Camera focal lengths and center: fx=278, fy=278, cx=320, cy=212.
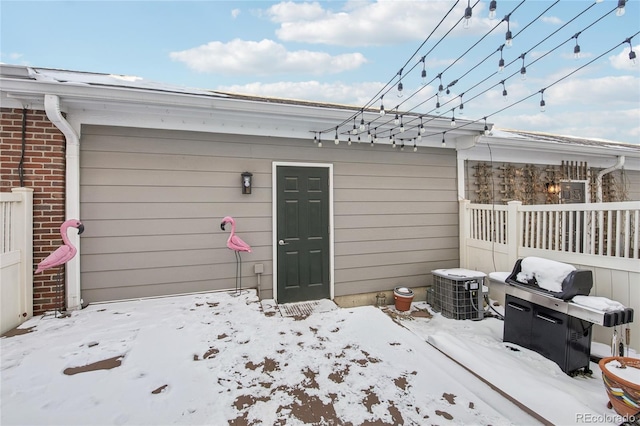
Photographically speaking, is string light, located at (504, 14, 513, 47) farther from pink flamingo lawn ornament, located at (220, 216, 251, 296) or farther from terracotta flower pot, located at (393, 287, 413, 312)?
terracotta flower pot, located at (393, 287, 413, 312)

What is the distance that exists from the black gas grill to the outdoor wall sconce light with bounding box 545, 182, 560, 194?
12.0 ft

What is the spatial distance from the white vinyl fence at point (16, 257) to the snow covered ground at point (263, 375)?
0.18 metres

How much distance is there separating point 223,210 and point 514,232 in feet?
13.1

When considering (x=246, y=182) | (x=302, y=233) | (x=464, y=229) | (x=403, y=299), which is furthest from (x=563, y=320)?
(x=246, y=182)

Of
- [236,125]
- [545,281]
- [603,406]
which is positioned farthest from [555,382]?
[236,125]

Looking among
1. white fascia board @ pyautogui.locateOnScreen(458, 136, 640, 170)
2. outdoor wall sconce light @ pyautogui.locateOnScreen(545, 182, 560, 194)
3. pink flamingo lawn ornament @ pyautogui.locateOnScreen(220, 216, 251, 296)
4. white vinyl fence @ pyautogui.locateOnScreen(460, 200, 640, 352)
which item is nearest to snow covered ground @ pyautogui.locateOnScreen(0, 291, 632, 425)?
pink flamingo lawn ornament @ pyautogui.locateOnScreen(220, 216, 251, 296)

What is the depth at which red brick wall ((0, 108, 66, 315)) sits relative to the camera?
2.90m

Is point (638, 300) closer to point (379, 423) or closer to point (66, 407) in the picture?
point (379, 423)

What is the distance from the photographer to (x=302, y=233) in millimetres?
4051

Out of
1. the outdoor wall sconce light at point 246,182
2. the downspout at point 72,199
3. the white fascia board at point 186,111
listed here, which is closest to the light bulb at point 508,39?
the white fascia board at point 186,111

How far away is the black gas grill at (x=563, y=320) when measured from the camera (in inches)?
90.3

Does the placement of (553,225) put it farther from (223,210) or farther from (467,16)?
(223,210)

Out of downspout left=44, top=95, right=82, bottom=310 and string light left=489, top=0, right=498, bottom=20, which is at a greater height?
string light left=489, top=0, right=498, bottom=20

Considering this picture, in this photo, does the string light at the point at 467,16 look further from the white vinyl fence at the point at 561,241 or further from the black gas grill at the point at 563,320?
the white vinyl fence at the point at 561,241
